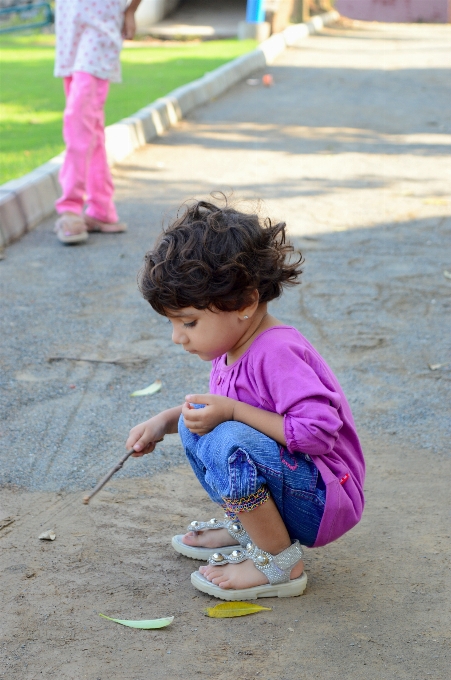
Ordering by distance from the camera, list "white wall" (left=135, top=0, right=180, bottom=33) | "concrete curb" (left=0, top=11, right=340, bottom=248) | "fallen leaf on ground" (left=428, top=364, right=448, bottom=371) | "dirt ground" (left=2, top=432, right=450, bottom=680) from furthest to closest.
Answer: "white wall" (left=135, top=0, right=180, bottom=33)
"concrete curb" (left=0, top=11, right=340, bottom=248)
"fallen leaf on ground" (left=428, top=364, right=448, bottom=371)
"dirt ground" (left=2, top=432, right=450, bottom=680)

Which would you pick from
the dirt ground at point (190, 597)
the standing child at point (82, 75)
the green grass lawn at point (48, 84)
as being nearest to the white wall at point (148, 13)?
the green grass lawn at point (48, 84)

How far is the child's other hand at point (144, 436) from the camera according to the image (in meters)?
2.24

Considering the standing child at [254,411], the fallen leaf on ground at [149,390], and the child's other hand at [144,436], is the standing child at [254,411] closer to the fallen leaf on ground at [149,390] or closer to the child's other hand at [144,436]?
the child's other hand at [144,436]

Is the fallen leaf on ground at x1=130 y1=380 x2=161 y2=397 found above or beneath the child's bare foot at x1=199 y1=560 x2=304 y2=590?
beneath

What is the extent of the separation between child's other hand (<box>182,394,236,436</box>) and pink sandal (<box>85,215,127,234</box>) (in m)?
3.34

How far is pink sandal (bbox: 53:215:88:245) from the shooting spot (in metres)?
4.96

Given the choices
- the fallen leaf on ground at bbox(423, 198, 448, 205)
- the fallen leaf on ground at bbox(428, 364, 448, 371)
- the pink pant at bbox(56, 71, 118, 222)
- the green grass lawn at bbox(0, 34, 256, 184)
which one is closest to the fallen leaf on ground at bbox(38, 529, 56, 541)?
the fallen leaf on ground at bbox(428, 364, 448, 371)

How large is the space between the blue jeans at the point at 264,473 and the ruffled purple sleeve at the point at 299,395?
59 mm

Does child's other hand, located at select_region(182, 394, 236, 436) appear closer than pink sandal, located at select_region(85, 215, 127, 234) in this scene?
Yes

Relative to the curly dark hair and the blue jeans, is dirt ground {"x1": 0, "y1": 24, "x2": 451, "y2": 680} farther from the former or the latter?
the curly dark hair

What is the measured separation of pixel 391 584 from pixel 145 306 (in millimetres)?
2202

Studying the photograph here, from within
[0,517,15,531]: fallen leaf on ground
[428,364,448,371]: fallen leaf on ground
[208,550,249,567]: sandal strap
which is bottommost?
[428,364,448,371]: fallen leaf on ground

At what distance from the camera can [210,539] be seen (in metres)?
2.31

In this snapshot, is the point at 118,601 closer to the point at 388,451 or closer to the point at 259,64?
the point at 388,451
